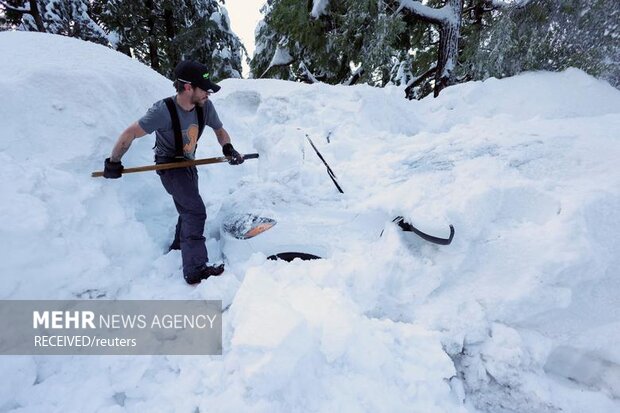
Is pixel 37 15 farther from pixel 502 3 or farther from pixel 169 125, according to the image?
pixel 502 3

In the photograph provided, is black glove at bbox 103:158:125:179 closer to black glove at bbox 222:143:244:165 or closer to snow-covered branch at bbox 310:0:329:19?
black glove at bbox 222:143:244:165

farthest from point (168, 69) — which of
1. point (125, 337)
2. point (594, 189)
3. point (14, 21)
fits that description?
point (594, 189)

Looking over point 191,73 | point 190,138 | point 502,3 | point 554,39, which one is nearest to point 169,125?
point 190,138

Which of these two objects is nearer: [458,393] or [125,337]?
[458,393]

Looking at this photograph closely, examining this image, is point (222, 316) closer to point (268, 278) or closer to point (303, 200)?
point (268, 278)

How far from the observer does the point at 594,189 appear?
252cm

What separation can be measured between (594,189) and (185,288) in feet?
11.3

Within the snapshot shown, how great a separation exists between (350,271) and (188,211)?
1.64m

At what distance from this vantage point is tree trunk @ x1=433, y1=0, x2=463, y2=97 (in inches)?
380

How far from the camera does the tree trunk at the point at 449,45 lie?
966 centimetres

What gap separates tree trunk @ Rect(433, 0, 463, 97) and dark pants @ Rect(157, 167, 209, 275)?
8711 mm

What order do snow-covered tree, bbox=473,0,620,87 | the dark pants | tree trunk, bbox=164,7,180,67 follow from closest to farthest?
the dark pants → snow-covered tree, bbox=473,0,620,87 → tree trunk, bbox=164,7,180,67

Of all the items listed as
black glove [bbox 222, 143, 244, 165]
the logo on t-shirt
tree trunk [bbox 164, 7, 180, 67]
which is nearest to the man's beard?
the logo on t-shirt

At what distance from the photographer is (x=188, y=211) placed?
306 cm
